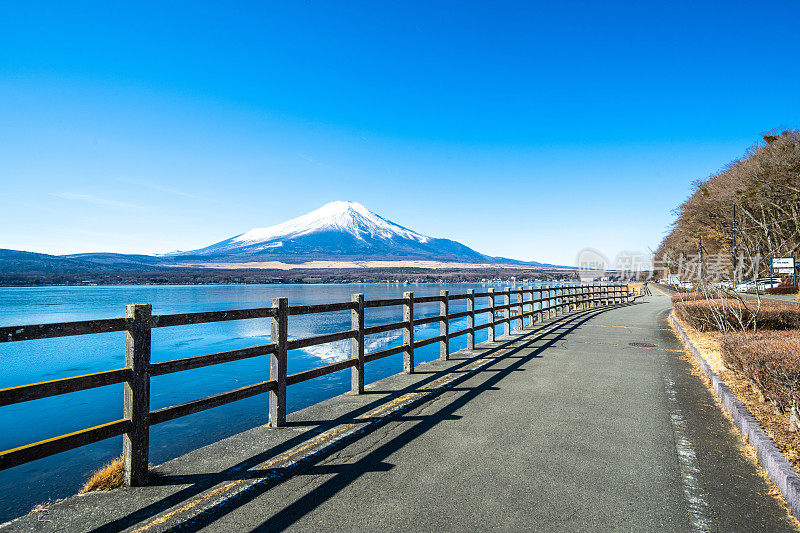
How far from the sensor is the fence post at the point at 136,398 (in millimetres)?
3703

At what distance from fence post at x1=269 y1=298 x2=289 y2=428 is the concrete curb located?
16.1 feet

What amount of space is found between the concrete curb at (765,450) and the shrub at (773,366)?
368 mm

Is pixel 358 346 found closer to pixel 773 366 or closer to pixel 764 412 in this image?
pixel 773 366

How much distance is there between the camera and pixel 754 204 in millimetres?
29875

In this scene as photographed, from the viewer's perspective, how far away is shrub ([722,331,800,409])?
4.48 metres

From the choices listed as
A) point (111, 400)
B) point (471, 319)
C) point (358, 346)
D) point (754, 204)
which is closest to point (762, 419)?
point (358, 346)

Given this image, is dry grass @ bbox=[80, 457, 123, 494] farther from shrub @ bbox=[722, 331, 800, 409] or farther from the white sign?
the white sign

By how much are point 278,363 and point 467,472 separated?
251 cm

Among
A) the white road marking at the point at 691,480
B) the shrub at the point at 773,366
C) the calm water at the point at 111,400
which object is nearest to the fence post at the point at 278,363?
the calm water at the point at 111,400

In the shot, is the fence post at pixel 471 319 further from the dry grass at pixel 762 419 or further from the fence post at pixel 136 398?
the fence post at pixel 136 398

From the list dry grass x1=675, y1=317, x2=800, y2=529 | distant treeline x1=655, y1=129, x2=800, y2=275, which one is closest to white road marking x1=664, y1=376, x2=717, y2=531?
→ dry grass x1=675, y1=317, x2=800, y2=529

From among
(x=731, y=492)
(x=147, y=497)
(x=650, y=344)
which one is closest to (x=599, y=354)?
(x=650, y=344)

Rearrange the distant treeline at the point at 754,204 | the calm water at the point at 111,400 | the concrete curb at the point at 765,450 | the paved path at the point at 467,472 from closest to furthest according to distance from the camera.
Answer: the paved path at the point at 467,472 < the concrete curb at the point at 765,450 < the calm water at the point at 111,400 < the distant treeline at the point at 754,204

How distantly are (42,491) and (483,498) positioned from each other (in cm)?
539
